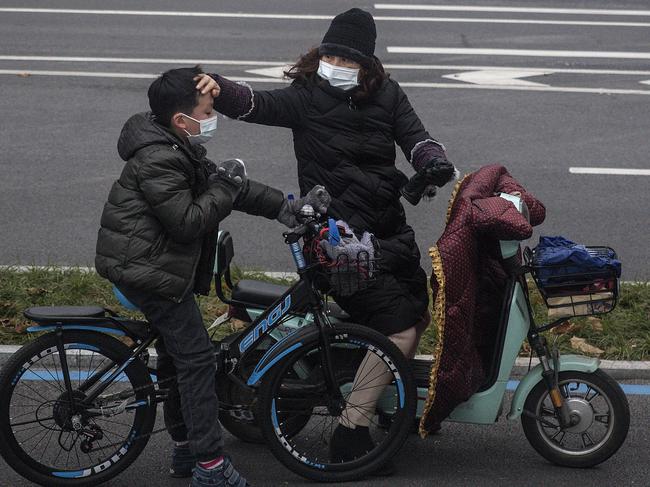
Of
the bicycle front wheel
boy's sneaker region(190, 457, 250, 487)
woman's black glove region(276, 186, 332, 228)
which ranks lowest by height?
boy's sneaker region(190, 457, 250, 487)

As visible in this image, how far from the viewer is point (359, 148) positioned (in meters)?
4.96

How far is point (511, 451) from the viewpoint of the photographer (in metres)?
5.25

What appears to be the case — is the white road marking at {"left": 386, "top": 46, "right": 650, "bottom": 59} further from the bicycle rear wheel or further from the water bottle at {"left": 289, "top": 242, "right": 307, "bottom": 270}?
the bicycle rear wheel

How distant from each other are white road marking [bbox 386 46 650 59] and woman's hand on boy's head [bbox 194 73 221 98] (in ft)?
33.6

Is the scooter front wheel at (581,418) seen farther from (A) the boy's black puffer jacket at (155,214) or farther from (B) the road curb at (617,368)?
(A) the boy's black puffer jacket at (155,214)

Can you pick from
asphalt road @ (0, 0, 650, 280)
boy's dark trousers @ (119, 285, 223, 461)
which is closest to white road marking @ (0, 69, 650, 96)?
asphalt road @ (0, 0, 650, 280)

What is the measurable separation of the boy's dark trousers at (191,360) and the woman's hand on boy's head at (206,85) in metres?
0.80

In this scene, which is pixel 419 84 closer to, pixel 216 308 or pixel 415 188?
pixel 216 308

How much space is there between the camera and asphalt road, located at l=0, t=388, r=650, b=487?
4.96m

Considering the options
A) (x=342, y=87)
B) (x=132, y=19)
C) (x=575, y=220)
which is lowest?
(x=132, y=19)

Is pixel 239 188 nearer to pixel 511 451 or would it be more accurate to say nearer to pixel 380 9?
pixel 511 451

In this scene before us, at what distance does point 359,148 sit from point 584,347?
198 cm

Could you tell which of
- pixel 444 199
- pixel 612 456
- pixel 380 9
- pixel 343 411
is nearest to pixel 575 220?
pixel 444 199

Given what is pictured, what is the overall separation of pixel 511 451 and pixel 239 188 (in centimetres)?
179
